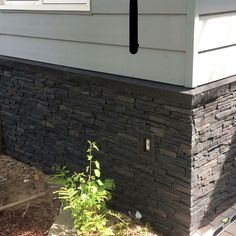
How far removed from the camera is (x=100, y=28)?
137 inches

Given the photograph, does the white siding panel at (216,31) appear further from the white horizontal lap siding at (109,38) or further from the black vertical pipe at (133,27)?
the black vertical pipe at (133,27)

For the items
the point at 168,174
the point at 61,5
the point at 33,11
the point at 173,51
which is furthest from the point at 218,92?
the point at 33,11

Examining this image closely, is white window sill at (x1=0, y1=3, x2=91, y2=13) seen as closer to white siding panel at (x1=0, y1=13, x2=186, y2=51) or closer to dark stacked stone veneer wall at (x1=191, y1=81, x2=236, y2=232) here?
white siding panel at (x1=0, y1=13, x2=186, y2=51)

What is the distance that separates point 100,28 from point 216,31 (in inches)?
38.7

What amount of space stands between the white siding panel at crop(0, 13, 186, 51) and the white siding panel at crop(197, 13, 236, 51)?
0.14 meters

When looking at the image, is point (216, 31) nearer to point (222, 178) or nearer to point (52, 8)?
point (222, 178)

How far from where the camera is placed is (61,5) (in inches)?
148

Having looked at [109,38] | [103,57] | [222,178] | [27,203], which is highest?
[109,38]

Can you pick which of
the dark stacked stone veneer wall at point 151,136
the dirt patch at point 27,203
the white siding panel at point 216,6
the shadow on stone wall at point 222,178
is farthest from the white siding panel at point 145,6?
the dirt patch at point 27,203

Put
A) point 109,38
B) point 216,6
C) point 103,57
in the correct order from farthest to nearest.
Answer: point 103,57
point 109,38
point 216,6

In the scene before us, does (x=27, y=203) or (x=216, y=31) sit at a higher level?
(x=216, y=31)

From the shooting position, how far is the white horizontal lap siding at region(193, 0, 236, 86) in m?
2.89

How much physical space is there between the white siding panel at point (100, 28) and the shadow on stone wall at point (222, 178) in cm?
88

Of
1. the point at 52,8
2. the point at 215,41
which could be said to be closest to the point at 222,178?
the point at 215,41
